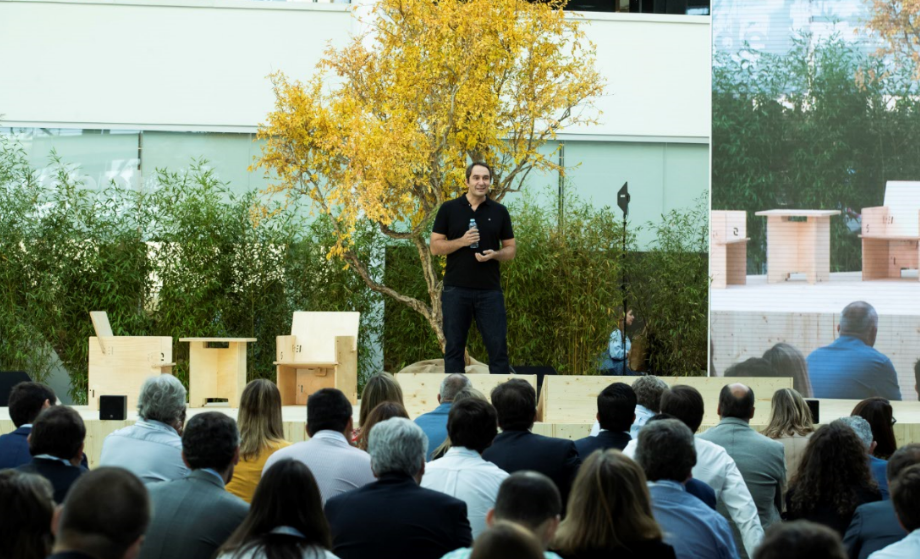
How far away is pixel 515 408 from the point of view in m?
3.48

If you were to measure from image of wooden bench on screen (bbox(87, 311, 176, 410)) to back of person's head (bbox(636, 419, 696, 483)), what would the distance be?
14.4 ft

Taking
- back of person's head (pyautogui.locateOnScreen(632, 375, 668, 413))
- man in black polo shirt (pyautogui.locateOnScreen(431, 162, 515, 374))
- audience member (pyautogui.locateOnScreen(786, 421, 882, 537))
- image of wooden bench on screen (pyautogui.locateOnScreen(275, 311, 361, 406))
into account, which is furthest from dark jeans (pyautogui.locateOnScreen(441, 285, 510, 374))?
audience member (pyautogui.locateOnScreen(786, 421, 882, 537))

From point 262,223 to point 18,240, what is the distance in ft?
6.46

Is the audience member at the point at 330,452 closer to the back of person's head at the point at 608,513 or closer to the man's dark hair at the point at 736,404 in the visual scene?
the back of person's head at the point at 608,513

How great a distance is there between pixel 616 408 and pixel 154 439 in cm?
165

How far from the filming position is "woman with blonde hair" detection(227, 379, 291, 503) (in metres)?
3.53

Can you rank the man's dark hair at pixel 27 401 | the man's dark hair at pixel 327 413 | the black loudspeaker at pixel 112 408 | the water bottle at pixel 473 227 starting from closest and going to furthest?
the man's dark hair at pixel 327 413 < the man's dark hair at pixel 27 401 < the black loudspeaker at pixel 112 408 < the water bottle at pixel 473 227

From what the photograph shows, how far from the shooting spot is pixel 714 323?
7863 mm

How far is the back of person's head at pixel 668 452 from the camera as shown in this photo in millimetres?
2734

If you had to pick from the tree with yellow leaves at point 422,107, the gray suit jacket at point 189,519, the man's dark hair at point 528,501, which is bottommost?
the gray suit jacket at point 189,519

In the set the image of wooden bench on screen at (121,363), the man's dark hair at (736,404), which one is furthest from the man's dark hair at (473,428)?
the image of wooden bench on screen at (121,363)

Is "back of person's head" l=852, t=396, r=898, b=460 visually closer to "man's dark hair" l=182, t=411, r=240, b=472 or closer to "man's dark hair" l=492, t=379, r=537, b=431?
"man's dark hair" l=492, t=379, r=537, b=431

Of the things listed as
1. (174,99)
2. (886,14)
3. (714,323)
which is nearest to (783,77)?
(886,14)

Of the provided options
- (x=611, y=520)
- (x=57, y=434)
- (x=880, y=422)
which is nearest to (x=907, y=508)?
(x=611, y=520)
